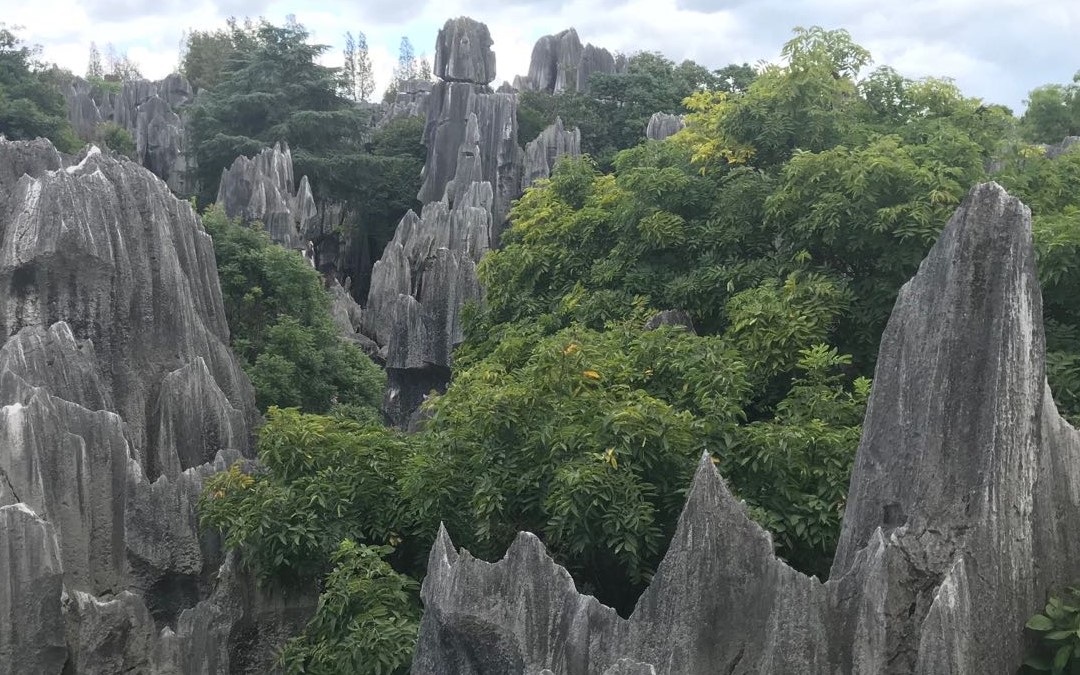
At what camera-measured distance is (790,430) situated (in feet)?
31.7

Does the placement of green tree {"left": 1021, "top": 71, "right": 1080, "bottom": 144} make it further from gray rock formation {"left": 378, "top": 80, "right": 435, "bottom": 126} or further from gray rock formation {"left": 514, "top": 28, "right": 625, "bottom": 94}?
gray rock formation {"left": 378, "top": 80, "right": 435, "bottom": 126}

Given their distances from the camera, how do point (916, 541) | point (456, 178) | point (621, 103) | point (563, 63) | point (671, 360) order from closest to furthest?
1. point (916, 541)
2. point (671, 360)
3. point (456, 178)
4. point (621, 103)
5. point (563, 63)

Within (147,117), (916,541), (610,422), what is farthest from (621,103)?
(916,541)

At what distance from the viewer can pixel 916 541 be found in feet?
23.8

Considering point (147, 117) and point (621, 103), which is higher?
point (147, 117)

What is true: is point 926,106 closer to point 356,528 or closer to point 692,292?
point 692,292

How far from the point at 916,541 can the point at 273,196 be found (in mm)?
35217

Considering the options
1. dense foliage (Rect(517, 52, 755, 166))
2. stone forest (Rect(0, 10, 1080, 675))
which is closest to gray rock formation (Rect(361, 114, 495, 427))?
stone forest (Rect(0, 10, 1080, 675))

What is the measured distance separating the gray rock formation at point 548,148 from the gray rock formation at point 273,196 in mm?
8864

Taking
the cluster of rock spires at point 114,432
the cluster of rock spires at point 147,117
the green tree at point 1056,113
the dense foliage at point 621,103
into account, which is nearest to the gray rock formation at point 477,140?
the dense foliage at point 621,103

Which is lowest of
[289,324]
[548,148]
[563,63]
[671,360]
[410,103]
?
[671,360]

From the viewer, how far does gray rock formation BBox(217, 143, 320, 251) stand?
39.5 metres

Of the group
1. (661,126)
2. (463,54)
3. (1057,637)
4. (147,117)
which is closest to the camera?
(1057,637)

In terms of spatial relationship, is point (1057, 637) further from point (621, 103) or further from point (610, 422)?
point (621, 103)
